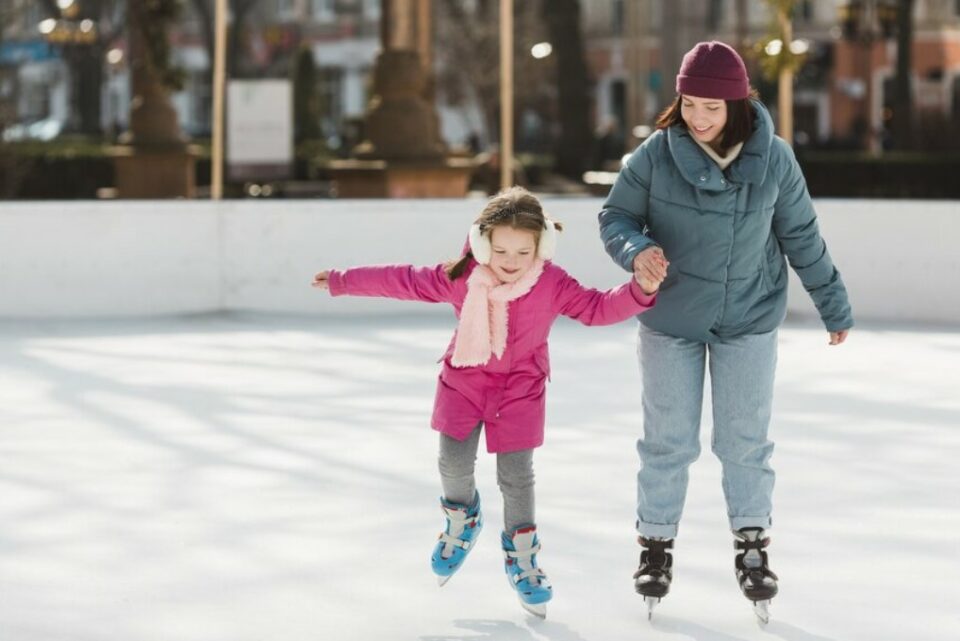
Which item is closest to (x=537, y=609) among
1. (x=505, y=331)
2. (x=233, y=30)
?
(x=505, y=331)

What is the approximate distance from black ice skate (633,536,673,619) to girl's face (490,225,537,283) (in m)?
0.75

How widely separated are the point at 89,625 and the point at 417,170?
42.5 feet

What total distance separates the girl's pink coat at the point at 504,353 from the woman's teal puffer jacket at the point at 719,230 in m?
0.18

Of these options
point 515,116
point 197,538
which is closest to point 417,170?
point 197,538

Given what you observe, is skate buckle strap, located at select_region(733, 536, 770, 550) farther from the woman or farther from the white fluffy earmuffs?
the white fluffy earmuffs

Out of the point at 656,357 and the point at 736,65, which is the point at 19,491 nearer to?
the point at 656,357

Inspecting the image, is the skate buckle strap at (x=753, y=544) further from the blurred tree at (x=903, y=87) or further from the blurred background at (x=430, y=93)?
the blurred tree at (x=903, y=87)

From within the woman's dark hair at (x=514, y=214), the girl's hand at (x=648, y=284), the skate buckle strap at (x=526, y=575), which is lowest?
the skate buckle strap at (x=526, y=575)

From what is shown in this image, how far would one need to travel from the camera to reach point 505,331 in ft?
15.6

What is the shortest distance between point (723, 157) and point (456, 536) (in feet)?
3.77

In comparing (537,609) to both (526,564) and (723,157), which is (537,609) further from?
(723,157)

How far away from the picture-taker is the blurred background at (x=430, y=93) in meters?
17.8

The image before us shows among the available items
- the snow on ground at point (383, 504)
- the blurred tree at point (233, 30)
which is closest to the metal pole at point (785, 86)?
the snow on ground at point (383, 504)

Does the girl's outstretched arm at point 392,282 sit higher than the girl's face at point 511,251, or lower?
lower
